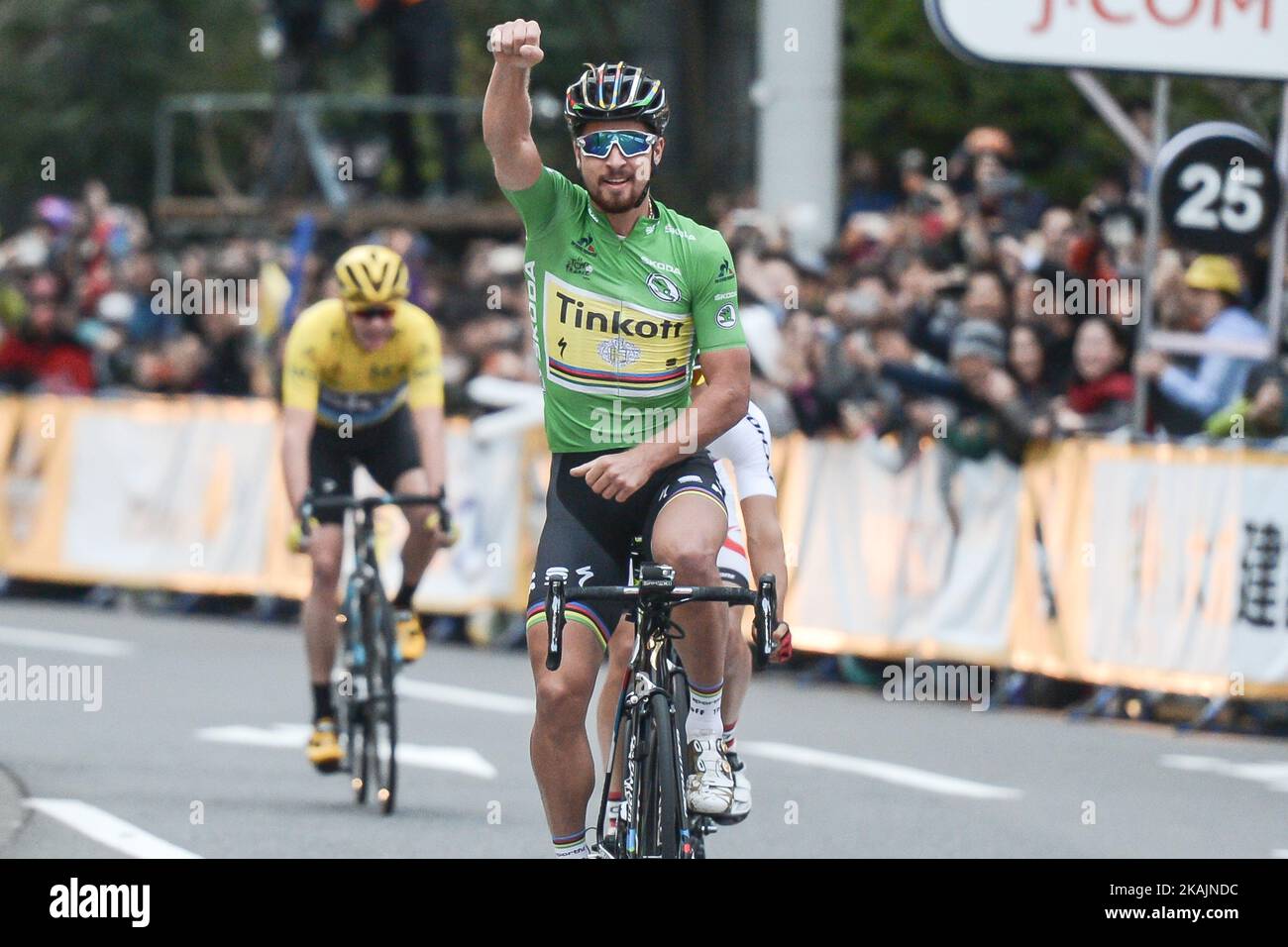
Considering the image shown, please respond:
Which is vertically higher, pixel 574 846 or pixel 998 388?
pixel 998 388

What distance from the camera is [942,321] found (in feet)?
51.2

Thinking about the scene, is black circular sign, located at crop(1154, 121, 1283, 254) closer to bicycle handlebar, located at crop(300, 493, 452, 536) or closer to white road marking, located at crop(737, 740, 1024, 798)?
white road marking, located at crop(737, 740, 1024, 798)

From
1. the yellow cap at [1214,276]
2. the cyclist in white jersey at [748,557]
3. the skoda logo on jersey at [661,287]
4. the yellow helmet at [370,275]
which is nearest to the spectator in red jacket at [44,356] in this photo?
the yellow cap at [1214,276]

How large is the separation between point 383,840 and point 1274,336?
6.44 meters

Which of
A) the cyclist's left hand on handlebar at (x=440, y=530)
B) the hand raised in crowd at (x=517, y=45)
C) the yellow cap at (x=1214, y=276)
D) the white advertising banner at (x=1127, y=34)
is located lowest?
the cyclist's left hand on handlebar at (x=440, y=530)

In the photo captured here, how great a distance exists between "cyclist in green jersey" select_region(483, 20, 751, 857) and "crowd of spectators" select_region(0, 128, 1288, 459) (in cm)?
656

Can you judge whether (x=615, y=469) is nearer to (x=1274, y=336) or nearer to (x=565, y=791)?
(x=565, y=791)

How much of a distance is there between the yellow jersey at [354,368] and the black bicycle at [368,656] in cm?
61

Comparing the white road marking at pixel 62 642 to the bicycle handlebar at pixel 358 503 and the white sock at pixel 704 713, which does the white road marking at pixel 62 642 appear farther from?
the white sock at pixel 704 713

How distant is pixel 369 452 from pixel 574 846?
4655 millimetres

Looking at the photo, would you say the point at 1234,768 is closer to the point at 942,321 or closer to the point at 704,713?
the point at 942,321

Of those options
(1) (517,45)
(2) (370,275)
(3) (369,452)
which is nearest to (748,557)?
(1) (517,45)

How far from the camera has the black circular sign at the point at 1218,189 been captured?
13.9 meters

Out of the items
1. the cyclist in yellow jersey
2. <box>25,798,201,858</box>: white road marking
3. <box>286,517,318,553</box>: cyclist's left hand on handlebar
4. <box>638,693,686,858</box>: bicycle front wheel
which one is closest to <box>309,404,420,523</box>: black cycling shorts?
the cyclist in yellow jersey
